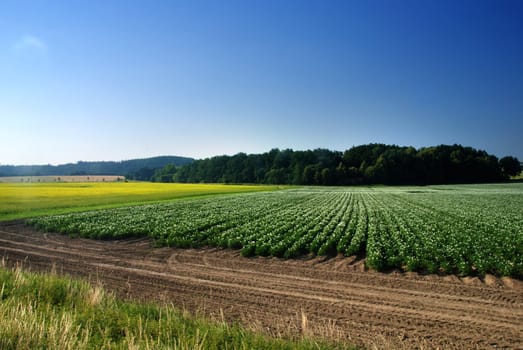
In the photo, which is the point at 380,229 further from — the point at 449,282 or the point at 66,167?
the point at 66,167

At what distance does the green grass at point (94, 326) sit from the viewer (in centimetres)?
496

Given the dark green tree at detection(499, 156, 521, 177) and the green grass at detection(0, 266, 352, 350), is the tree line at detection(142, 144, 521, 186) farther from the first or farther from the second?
the green grass at detection(0, 266, 352, 350)

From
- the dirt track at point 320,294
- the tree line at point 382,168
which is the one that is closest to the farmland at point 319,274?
the dirt track at point 320,294

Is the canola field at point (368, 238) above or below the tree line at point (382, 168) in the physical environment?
below

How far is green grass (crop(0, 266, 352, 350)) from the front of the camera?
4.96 m

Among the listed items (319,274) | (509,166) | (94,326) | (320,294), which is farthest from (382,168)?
(94,326)

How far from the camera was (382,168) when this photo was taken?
12006 centimetres

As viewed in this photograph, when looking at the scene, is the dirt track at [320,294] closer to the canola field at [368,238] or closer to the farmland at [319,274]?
the farmland at [319,274]

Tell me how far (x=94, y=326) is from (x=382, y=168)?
125 meters

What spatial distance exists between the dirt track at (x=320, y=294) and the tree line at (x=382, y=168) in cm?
11478

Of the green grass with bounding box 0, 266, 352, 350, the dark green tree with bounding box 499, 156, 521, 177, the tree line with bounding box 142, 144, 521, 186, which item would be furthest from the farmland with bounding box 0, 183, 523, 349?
the dark green tree with bounding box 499, 156, 521, 177

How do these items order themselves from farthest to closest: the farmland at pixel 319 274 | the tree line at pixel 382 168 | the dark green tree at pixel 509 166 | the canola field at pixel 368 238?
the dark green tree at pixel 509 166 → the tree line at pixel 382 168 → the canola field at pixel 368 238 → the farmland at pixel 319 274

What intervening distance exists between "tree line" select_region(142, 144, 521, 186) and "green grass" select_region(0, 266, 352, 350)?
397 feet

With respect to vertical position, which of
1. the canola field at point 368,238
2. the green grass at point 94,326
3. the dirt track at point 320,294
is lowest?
the dirt track at point 320,294
